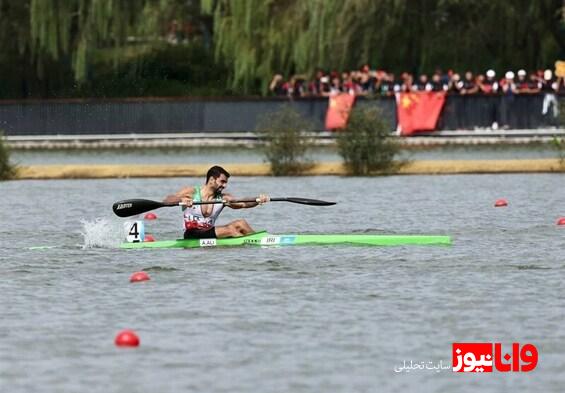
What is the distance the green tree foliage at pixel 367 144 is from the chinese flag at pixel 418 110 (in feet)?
23.5

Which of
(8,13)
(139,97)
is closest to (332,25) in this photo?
(139,97)

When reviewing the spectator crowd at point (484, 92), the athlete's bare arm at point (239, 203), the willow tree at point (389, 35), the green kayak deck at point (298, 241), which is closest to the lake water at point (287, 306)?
the green kayak deck at point (298, 241)

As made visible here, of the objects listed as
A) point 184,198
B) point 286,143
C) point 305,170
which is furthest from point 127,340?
point 305,170

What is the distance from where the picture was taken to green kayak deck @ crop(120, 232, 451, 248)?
2452 cm

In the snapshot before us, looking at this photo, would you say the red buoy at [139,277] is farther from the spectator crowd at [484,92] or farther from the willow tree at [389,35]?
the willow tree at [389,35]

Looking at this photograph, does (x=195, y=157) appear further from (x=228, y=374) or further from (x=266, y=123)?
(x=228, y=374)

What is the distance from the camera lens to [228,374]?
14.5m

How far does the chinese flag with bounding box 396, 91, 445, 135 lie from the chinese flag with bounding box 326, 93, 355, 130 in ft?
4.71

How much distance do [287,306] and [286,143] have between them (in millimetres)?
22911

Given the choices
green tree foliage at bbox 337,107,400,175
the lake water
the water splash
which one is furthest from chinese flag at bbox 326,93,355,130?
the water splash

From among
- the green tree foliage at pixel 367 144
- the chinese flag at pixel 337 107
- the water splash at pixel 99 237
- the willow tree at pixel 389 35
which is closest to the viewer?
the water splash at pixel 99 237

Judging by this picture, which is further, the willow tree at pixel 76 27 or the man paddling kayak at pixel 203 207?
the willow tree at pixel 76 27

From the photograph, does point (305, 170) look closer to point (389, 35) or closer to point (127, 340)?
point (389, 35)

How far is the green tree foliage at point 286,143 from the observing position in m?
41.2
